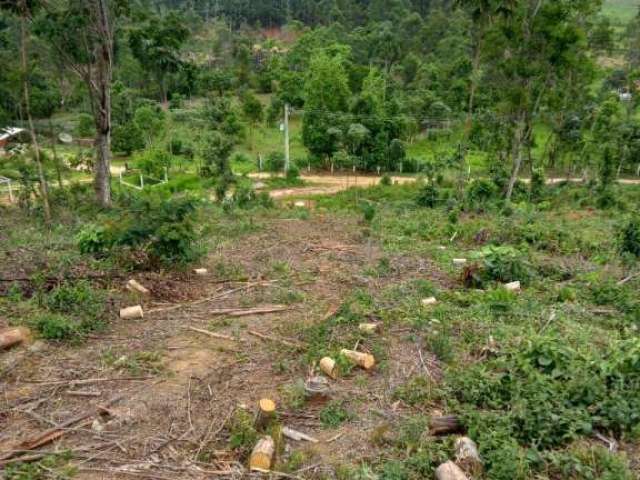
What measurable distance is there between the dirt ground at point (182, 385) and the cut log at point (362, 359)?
85mm

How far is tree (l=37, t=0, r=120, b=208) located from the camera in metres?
11.9

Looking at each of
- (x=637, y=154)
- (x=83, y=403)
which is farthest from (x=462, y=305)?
(x=637, y=154)

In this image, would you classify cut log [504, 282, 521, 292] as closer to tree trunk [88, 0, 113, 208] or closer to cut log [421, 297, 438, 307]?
cut log [421, 297, 438, 307]

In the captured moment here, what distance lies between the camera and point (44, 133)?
27.9 m

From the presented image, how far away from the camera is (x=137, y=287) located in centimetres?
702

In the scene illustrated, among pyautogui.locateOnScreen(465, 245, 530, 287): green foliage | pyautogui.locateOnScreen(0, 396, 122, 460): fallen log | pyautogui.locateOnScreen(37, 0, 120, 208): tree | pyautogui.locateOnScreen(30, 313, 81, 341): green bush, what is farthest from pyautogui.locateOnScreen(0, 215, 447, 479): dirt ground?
pyautogui.locateOnScreen(37, 0, 120, 208): tree

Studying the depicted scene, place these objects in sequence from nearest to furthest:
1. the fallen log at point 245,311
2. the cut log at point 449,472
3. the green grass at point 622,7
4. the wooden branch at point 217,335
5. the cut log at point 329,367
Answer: the cut log at point 449,472 < the cut log at point 329,367 < the wooden branch at point 217,335 < the fallen log at point 245,311 < the green grass at point 622,7

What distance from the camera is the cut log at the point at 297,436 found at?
14.3 ft

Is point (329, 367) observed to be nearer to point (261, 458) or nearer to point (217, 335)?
point (261, 458)

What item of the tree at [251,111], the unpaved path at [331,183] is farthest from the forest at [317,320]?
the tree at [251,111]

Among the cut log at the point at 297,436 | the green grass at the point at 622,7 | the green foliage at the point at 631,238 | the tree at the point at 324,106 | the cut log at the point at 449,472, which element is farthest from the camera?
the green grass at the point at 622,7

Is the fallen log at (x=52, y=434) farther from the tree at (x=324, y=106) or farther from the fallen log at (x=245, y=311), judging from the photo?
the tree at (x=324, y=106)

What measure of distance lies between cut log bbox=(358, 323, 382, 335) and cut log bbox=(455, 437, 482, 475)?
196cm

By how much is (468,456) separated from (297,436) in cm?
130
